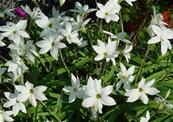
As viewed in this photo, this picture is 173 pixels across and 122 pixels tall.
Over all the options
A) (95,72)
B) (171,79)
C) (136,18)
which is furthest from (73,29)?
(136,18)

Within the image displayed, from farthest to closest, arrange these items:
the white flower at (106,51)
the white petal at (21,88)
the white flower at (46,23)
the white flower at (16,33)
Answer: the white flower at (46,23) < the white flower at (16,33) < the white flower at (106,51) < the white petal at (21,88)

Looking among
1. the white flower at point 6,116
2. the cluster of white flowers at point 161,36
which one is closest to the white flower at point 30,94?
the white flower at point 6,116

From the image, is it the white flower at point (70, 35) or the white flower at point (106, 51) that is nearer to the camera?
the white flower at point (106, 51)

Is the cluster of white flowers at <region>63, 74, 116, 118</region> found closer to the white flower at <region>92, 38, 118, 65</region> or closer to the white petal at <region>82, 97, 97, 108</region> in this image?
the white petal at <region>82, 97, 97, 108</region>

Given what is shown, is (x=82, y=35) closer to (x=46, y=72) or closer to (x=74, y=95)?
(x=46, y=72)

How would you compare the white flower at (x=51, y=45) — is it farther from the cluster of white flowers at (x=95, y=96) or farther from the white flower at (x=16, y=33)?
the cluster of white flowers at (x=95, y=96)

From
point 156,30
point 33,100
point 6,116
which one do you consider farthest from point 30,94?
point 156,30

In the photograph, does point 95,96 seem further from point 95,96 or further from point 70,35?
point 70,35

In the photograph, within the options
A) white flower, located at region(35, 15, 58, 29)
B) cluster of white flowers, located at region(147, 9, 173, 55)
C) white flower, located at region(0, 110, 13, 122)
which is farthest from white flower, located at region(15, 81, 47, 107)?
cluster of white flowers, located at region(147, 9, 173, 55)

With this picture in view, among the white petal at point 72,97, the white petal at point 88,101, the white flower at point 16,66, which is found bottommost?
the white petal at point 72,97

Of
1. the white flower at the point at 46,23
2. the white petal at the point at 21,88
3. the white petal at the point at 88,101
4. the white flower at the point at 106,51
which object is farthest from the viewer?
the white flower at the point at 46,23

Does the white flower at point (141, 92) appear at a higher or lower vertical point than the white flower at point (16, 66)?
lower
